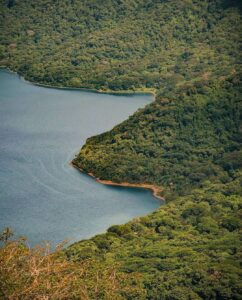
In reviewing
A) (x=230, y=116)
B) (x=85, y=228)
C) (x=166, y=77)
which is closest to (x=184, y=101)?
(x=230, y=116)

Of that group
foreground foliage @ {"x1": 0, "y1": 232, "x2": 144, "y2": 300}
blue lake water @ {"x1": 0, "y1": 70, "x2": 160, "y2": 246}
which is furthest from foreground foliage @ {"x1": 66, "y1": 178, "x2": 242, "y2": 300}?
foreground foliage @ {"x1": 0, "y1": 232, "x2": 144, "y2": 300}

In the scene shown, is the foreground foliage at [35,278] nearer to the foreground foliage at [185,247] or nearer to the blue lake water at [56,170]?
the foreground foliage at [185,247]

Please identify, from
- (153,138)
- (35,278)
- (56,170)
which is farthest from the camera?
(153,138)

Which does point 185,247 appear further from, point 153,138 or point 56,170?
point 153,138

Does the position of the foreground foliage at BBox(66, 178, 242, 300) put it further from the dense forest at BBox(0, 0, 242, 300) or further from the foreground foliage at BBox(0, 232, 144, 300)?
the foreground foliage at BBox(0, 232, 144, 300)

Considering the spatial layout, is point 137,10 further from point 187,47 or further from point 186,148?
point 186,148

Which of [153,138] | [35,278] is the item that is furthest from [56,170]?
[35,278]

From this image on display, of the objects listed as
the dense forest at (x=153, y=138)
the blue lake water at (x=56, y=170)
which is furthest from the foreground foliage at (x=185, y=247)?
the blue lake water at (x=56, y=170)
